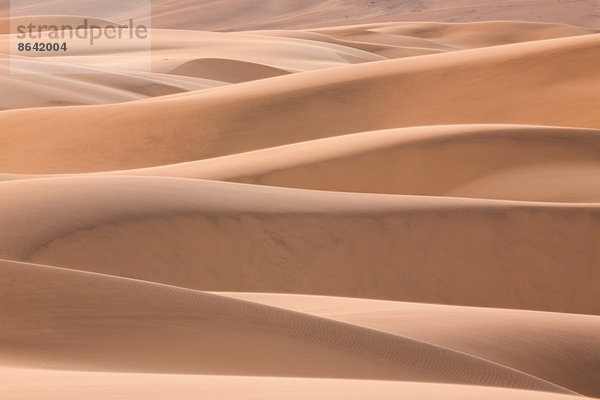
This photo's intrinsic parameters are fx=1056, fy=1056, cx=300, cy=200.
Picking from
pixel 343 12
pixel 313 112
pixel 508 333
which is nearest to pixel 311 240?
pixel 508 333

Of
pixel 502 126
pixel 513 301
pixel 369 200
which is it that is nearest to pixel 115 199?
pixel 369 200

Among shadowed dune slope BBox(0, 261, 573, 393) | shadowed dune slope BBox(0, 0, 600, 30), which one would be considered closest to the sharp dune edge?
shadowed dune slope BBox(0, 261, 573, 393)

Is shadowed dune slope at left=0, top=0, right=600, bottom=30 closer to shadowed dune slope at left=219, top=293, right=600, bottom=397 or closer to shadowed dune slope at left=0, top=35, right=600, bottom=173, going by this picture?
shadowed dune slope at left=0, top=35, right=600, bottom=173

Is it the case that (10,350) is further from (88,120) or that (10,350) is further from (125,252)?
(88,120)

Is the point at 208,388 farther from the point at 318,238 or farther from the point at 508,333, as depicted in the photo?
the point at 318,238

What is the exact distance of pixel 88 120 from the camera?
15.2 meters

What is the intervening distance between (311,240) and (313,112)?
27.0ft

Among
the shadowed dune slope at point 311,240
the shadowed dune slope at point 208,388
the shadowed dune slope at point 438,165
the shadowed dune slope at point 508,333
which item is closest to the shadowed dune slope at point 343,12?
the shadowed dune slope at point 438,165

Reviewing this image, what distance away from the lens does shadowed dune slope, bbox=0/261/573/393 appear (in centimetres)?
340

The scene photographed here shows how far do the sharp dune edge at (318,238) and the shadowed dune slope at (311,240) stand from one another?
2 cm

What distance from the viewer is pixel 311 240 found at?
283 inches

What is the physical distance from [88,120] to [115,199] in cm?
849

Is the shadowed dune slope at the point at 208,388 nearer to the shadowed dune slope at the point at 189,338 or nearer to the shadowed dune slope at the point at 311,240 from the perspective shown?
the shadowed dune slope at the point at 189,338

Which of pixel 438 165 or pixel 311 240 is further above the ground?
pixel 311 240
